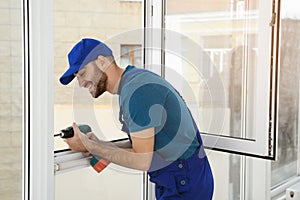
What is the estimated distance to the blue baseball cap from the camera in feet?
5.68

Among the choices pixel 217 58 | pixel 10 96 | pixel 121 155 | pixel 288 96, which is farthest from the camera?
pixel 288 96

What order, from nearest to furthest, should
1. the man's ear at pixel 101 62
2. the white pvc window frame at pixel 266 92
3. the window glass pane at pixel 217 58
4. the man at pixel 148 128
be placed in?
1. the man at pixel 148 128
2. the man's ear at pixel 101 62
3. the white pvc window frame at pixel 266 92
4. the window glass pane at pixel 217 58

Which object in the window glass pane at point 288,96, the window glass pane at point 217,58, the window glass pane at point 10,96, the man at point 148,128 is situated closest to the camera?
the window glass pane at point 10,96

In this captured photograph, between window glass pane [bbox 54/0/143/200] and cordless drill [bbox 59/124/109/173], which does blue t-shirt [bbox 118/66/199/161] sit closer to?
cordless drill [bbox 59/124/109/173]

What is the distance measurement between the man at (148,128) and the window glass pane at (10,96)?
0.22 meters

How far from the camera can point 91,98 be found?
204 centimetres

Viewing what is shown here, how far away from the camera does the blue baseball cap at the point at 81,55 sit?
5.68 ft

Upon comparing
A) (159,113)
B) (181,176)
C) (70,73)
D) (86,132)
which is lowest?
(181,176)

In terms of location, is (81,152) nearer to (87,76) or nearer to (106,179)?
(87,76)

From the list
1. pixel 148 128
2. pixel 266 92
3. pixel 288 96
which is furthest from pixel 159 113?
pixel 288 96

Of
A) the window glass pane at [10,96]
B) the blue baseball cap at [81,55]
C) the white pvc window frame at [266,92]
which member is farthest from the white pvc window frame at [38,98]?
the white pvc window frame at [266,92]

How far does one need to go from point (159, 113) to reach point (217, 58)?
73 centimetres

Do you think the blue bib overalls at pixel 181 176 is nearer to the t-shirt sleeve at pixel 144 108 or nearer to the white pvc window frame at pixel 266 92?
the t-shirt sleeve at pixel 144 108

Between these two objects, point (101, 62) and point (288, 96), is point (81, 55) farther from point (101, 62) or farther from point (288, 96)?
point (288, 96)
